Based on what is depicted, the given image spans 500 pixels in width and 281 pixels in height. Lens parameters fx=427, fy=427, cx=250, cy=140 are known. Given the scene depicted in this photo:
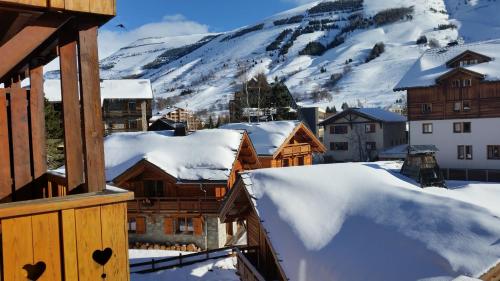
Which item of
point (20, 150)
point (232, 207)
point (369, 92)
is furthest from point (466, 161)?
point (369, 92)

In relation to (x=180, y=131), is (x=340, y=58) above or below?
above

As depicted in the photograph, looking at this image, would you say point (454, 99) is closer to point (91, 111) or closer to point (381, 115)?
point (381, 115)

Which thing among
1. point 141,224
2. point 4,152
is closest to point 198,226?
point 141,224

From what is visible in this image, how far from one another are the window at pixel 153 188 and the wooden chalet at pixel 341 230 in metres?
9.76

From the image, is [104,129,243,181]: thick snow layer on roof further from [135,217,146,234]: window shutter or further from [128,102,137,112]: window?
[128,102,137,112]: window

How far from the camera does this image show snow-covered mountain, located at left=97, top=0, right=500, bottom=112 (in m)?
108

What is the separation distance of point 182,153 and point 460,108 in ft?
70.9

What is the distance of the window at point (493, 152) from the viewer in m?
30.7

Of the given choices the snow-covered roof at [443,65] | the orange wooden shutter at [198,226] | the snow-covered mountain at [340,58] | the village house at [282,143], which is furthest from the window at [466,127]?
the snow-covered mountain at [340,58]

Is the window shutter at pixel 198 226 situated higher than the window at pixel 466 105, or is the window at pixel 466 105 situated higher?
the window at pixel 466 105

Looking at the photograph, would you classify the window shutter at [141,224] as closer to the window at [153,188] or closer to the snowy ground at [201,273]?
the window at [153,188]

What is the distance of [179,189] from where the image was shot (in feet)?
72.9

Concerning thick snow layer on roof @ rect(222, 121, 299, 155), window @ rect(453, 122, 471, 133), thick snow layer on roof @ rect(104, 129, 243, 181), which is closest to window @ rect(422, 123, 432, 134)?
window @ rect(453, 122, 471, 133)

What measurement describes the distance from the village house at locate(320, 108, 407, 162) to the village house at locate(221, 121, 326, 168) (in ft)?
41.7
